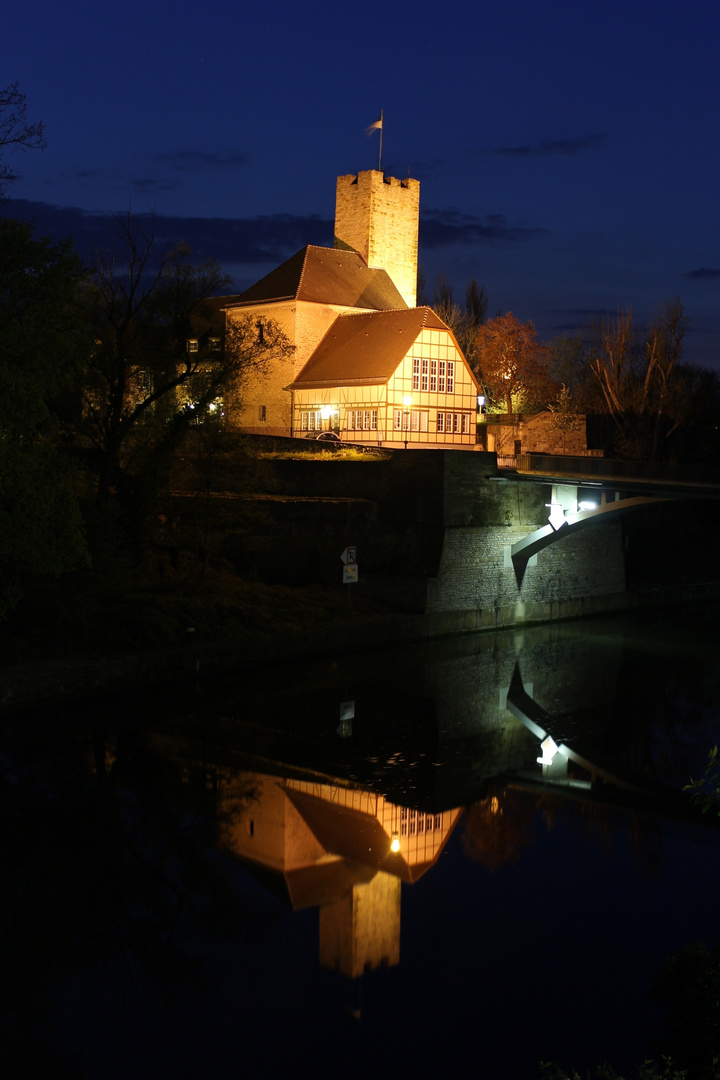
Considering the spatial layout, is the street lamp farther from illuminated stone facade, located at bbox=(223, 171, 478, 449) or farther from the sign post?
the sign post

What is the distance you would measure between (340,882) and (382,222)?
121 ft

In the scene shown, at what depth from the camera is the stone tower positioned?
140 ft

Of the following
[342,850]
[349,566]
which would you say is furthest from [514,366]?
[342,850]

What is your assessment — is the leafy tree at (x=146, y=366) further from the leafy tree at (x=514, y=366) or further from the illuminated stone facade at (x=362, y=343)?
the leafy tree at (x=514, y=366)

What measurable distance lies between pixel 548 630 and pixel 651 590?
6.03m

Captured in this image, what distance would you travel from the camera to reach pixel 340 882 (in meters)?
10.1

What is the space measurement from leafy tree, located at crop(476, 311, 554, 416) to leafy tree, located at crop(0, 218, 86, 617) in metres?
29.0

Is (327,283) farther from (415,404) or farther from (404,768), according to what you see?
(404,768)

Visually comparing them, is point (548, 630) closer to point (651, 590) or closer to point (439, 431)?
point (651, 590)

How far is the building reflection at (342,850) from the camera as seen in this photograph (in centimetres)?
896

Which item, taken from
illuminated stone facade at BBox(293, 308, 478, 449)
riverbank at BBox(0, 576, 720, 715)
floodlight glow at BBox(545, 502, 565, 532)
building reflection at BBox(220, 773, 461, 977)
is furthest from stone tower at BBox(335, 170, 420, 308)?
building reflection at BBox(220, 773, 461, 977)

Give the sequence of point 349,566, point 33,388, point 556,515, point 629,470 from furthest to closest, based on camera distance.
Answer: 1. point 556,515
2. point 629,470
3. point 349,566
4. point 33,388

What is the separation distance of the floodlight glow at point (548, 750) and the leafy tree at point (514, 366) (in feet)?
87.8

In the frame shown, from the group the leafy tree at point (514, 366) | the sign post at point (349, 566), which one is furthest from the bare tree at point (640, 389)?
the sign post at point (349, 566)
